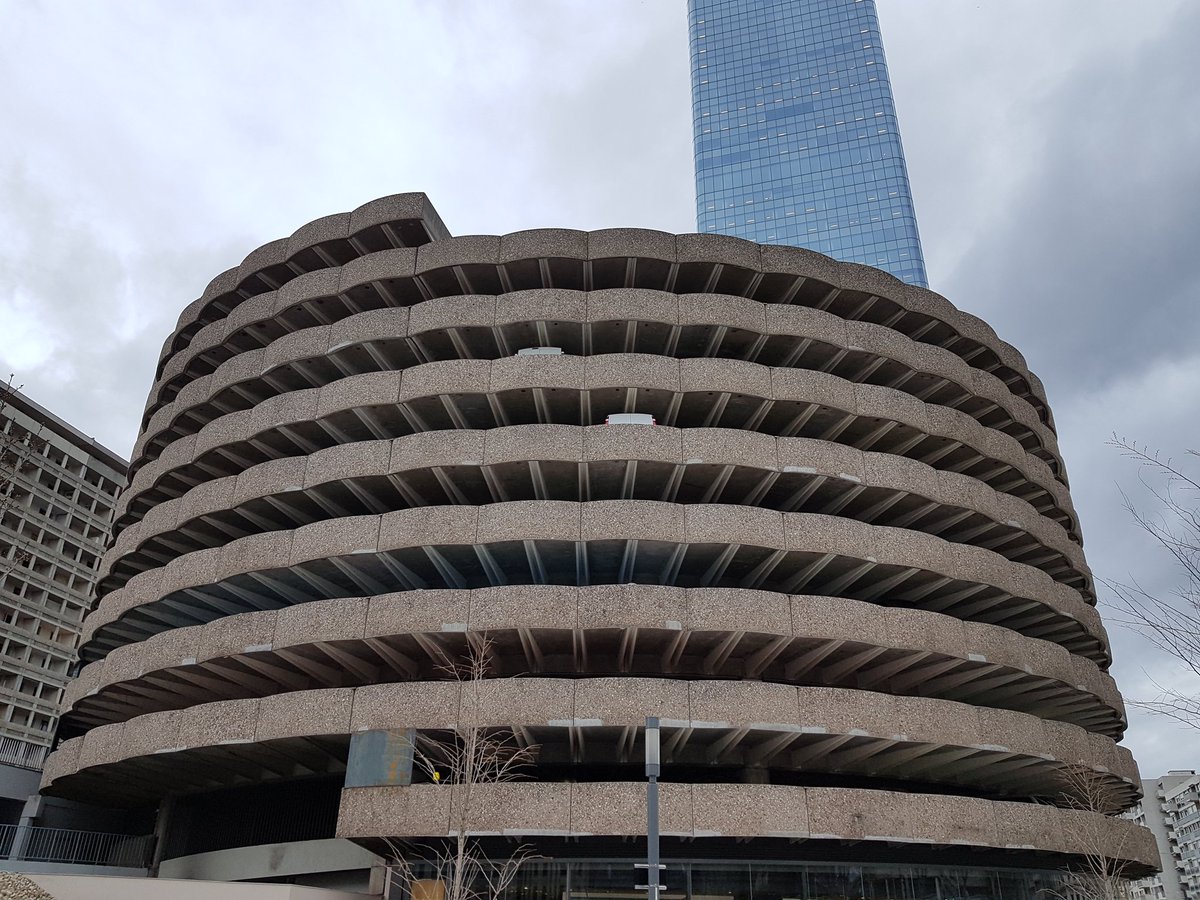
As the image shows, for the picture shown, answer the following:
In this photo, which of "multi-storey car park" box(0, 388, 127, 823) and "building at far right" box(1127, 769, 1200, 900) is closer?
"multi-storey car park" box(0, 388, 127, 823)

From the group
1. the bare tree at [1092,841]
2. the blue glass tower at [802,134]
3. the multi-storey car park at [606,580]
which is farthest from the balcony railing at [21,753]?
the blue glass tower at [802,134]

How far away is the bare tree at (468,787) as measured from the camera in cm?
1858

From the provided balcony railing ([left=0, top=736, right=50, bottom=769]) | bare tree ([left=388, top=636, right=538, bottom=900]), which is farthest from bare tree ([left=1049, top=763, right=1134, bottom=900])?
balcony railing ([left=0, top=736, right=50, bottom=769])

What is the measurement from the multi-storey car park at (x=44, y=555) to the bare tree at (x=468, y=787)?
112 feet

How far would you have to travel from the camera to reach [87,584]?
2128 inches

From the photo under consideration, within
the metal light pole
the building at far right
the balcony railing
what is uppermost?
the building at far right

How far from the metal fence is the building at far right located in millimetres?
122773

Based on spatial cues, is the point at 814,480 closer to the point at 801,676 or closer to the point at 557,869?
the point at 801,676

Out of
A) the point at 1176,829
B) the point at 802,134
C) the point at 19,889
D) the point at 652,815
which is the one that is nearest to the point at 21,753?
the point at 19,889

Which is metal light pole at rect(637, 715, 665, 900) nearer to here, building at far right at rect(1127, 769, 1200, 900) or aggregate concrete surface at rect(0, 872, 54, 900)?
aggregate concrete surface at rect(0, 872, 54, 900)

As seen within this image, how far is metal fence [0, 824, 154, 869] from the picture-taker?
1093 inches

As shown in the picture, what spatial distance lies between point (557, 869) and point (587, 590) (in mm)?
6256

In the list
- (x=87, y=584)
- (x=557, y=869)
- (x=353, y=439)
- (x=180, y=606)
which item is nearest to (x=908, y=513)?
(x=557, y=869)

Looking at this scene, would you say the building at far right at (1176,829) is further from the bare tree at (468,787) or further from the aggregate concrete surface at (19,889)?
the aggregate concrete surface at (19,889)
